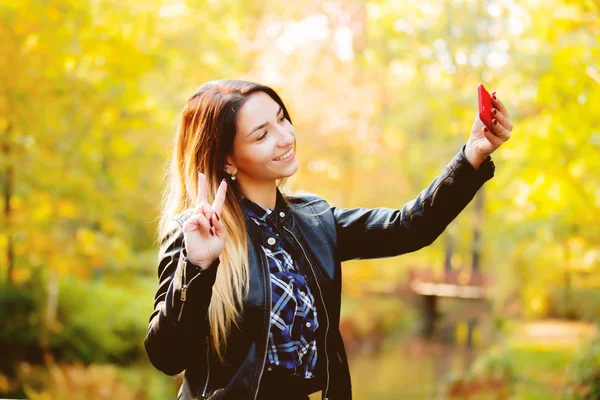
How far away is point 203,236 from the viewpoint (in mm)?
1623

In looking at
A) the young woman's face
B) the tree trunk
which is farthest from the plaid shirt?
the tree trunk

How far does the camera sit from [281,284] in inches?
71.3

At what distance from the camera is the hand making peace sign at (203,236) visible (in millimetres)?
1604

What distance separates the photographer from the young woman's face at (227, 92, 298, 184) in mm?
1881

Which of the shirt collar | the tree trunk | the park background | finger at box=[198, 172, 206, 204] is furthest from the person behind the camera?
the tree trunk

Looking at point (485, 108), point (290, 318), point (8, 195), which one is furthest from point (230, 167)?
point (8, 195)

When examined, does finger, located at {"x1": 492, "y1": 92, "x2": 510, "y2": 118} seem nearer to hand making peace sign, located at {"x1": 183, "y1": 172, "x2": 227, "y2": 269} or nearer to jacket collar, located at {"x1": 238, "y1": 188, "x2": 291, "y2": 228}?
jacket collar, located at {"x1": 238, "y1": 188, "x2": 291, "y2": 228}

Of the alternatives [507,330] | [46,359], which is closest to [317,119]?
[46,359]

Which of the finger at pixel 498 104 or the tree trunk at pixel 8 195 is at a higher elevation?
the finger at pixel 498 104

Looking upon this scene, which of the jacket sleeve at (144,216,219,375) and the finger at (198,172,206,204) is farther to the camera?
the finger at (198,172,206,204)

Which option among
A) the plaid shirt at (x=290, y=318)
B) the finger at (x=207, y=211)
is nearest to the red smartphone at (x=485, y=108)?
the plaid shirt at (x=290, y=318)

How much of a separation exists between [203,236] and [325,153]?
9390mm

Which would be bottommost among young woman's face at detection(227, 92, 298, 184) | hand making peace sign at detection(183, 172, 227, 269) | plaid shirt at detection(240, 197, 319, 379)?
plaid shirt at detection(240, 197, 319, 379)

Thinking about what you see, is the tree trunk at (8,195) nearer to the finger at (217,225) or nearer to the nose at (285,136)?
the nose at (285,136)
